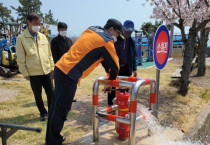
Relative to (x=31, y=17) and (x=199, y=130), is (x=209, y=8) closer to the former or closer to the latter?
(x=199, y=130)

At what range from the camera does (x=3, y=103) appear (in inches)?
211

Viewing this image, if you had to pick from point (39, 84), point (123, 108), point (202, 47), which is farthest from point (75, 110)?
point (202, 47)

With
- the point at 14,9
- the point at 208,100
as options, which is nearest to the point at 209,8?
the point at 208,100

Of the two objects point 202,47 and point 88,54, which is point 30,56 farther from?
point 202,47

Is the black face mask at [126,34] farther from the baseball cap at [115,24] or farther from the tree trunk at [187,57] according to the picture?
the tree trunk at [187,57]

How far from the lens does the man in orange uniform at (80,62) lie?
2537 mm

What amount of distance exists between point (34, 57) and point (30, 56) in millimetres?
68

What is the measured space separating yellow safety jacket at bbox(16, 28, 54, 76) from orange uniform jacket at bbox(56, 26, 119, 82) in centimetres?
138

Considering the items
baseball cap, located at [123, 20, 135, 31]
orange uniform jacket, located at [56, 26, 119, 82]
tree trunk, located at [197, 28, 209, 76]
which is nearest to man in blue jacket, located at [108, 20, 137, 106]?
baseball cap, located at [123, 20, 135, 31]

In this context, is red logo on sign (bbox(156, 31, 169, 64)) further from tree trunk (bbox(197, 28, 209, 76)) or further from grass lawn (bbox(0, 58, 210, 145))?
tree trunk (bbox(197, 28, 209, 76))

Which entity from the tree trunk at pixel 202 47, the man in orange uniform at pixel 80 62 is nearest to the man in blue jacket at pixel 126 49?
the man in orange uniform at pixel 80 62

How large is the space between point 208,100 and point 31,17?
4.66 m

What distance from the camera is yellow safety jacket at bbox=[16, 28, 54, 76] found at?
12.4ft

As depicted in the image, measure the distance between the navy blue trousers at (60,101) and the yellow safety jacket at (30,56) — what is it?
128 cm
